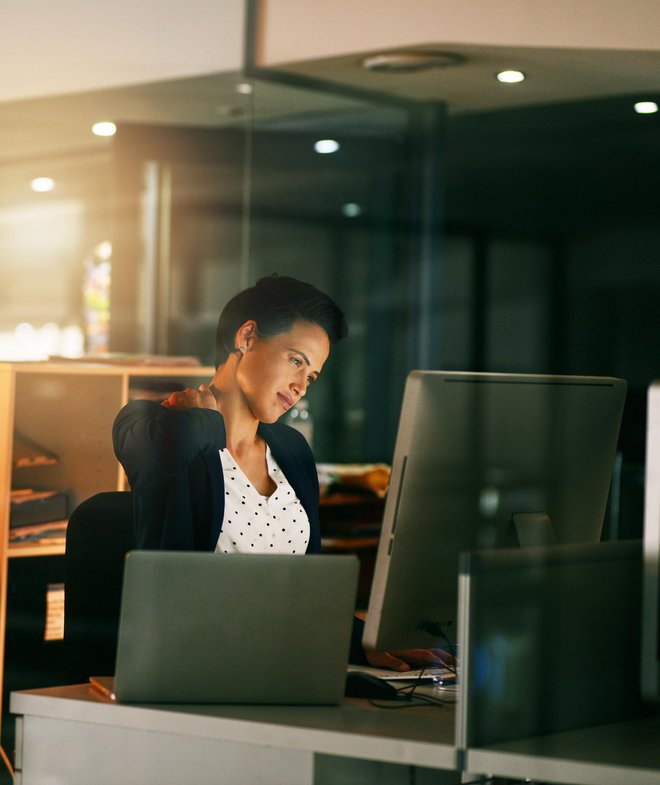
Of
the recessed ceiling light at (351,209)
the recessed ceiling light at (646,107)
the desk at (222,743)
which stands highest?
the recessed ceiling light at (646,107)

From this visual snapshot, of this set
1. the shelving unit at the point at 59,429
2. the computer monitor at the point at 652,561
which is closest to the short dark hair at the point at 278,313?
the shelving unit at the point at 59,429

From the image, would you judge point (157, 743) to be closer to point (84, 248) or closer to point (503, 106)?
point (84, 248)

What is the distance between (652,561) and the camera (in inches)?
56.3

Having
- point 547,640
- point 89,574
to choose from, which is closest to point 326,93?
point 89,574

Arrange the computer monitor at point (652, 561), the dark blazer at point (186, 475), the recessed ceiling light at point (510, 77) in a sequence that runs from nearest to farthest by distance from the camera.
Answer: the computer monitor at point (652, 561) → the dark blazer at point (186, 475) → the recessed ceiling light at point (510, 77)

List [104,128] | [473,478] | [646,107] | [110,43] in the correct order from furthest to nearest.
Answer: [646,107]
[104,128]
[110,43]
[473,478]

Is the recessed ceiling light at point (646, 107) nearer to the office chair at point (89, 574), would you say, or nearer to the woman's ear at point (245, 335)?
the woman's ear at point (245, 335)

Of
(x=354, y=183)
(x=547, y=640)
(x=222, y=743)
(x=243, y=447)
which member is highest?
(x=354, y=183)

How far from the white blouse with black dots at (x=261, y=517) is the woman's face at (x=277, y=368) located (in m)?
0.25

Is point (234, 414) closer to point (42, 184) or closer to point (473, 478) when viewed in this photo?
point (473, 478)

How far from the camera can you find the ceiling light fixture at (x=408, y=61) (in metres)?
3.94

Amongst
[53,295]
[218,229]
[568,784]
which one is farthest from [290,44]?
[568,784]

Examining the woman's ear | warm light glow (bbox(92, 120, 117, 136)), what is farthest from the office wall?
the woman's ear

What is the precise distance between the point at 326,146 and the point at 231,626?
3.38 metres
